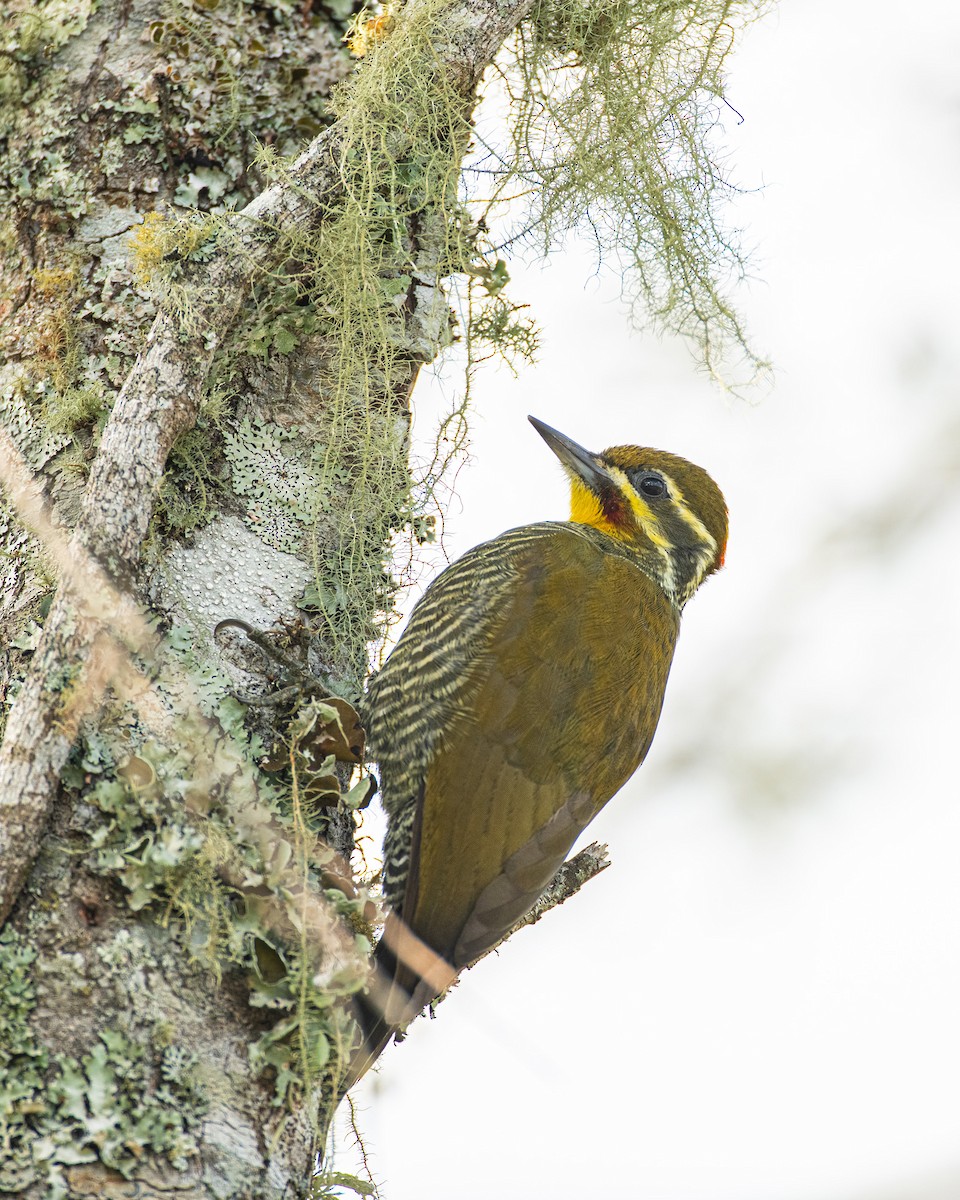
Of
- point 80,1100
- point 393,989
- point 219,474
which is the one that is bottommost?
point 80,1100

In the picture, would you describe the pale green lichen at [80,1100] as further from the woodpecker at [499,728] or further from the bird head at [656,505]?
the bird head at [656,505]

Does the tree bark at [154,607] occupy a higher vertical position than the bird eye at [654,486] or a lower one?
lower

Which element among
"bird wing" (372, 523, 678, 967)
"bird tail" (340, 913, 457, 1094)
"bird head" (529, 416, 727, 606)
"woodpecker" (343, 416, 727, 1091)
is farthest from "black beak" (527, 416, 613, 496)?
"bird tail" (340, 913, 457, 1094)

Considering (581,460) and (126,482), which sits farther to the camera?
(581,460)

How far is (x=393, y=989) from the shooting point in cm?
245

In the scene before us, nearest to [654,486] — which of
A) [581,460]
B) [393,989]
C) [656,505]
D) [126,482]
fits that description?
[656,505]

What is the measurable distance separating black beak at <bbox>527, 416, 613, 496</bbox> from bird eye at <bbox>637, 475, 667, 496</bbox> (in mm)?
100

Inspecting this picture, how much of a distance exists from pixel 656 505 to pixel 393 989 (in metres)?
1.69

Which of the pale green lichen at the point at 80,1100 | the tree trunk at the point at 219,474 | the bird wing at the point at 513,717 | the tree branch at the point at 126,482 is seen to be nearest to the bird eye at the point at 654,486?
the bird wing at the point at 513,717

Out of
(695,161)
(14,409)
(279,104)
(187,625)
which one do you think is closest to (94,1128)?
(187,625)

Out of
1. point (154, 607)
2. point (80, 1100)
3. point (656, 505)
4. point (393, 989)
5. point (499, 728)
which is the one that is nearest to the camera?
point (80, 1100)

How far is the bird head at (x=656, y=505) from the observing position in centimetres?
360

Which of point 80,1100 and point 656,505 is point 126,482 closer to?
point 80,1100

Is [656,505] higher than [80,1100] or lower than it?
higher
